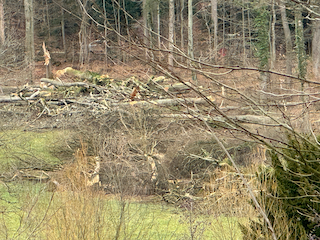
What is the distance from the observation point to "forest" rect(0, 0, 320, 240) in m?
2.77

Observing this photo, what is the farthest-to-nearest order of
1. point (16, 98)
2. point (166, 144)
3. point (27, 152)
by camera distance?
1. point (16, 98)
2. point (27, 152)
3. point (166, 144)

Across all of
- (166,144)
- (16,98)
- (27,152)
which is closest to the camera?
(166,144)

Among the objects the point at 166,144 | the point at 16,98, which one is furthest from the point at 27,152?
the point at 16,98

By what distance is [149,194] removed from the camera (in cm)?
1280

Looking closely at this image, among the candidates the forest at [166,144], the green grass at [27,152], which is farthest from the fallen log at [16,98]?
the green grass at [27,152]

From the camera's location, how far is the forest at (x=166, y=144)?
9.08ft

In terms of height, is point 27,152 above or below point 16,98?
below

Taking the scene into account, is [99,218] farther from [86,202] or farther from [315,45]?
[315,45]

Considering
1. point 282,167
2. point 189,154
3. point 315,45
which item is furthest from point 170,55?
point 315,45

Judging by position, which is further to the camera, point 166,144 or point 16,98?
point 16,98

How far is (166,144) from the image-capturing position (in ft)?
44.1

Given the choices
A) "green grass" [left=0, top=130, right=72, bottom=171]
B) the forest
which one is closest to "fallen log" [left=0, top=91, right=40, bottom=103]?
the forest

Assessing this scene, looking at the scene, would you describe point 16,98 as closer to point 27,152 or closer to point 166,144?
point 27,152

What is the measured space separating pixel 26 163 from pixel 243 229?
9575 mm
